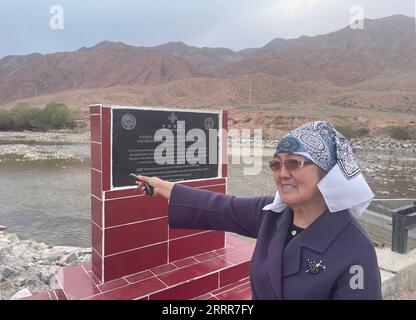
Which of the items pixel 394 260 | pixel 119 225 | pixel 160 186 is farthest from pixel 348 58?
pixel 160 186

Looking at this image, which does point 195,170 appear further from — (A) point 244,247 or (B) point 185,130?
(A) point 244,247

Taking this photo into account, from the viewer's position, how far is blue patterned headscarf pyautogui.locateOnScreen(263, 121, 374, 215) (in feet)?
5.11

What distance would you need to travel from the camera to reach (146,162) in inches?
153

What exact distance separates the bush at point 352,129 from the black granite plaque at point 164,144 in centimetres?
2971

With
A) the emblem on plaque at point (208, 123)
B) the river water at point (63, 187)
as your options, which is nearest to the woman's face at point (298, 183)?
the emblem on plaque at point (208, 123)

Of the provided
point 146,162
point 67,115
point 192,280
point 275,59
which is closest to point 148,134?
point 146,162

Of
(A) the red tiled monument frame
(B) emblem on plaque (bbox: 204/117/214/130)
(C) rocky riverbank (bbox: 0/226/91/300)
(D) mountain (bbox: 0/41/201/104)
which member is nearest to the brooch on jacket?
(A) the red tiled monument frame

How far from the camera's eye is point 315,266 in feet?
4.96

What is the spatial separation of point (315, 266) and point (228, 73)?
108224mm

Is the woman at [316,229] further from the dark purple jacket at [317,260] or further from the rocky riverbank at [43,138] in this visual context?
the rocky riverbank at [43,138]

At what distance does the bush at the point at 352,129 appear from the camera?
1265 inches

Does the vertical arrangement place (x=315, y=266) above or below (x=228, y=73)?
below

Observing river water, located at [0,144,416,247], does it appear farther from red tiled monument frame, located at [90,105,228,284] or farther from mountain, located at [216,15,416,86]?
mountain, located at [216,15,416,86]

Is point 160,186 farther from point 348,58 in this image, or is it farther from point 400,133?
point 348,58
